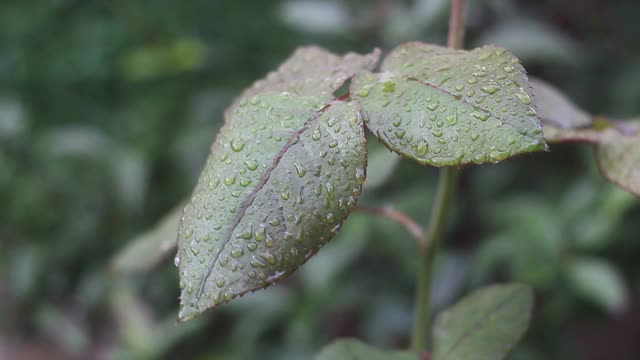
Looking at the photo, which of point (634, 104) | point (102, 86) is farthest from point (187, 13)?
point (634, 104)

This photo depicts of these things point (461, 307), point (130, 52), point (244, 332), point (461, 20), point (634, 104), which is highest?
point (461, 20)

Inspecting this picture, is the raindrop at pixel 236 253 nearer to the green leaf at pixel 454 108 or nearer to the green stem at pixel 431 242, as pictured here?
the green leaf at pixel 454 108

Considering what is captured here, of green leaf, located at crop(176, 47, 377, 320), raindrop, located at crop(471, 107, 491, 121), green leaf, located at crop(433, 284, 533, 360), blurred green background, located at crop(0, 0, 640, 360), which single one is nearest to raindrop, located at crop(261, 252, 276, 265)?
green leaf, located at crop(176, 47, 377, 320)

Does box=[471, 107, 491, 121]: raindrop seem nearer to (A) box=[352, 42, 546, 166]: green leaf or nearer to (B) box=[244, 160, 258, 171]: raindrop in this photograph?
(A) box=[352, 42, 546, 166]: green leaf

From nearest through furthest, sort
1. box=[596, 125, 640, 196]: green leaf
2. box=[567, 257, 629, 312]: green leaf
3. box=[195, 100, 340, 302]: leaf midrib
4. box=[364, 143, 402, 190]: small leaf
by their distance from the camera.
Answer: box=[195, 100, 340, 302]: leaf midrib, box=[596, 125, 640, 196]: green leaf, box=[364, 143, 402, 190]: small leaf, box=[567, 257, 629, 312]: green leaf

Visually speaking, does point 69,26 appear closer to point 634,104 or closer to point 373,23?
point 373,23

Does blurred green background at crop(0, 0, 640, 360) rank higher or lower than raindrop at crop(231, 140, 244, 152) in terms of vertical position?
lower

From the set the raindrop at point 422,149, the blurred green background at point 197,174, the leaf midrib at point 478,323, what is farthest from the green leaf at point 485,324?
the blurred green background at point 197,174
